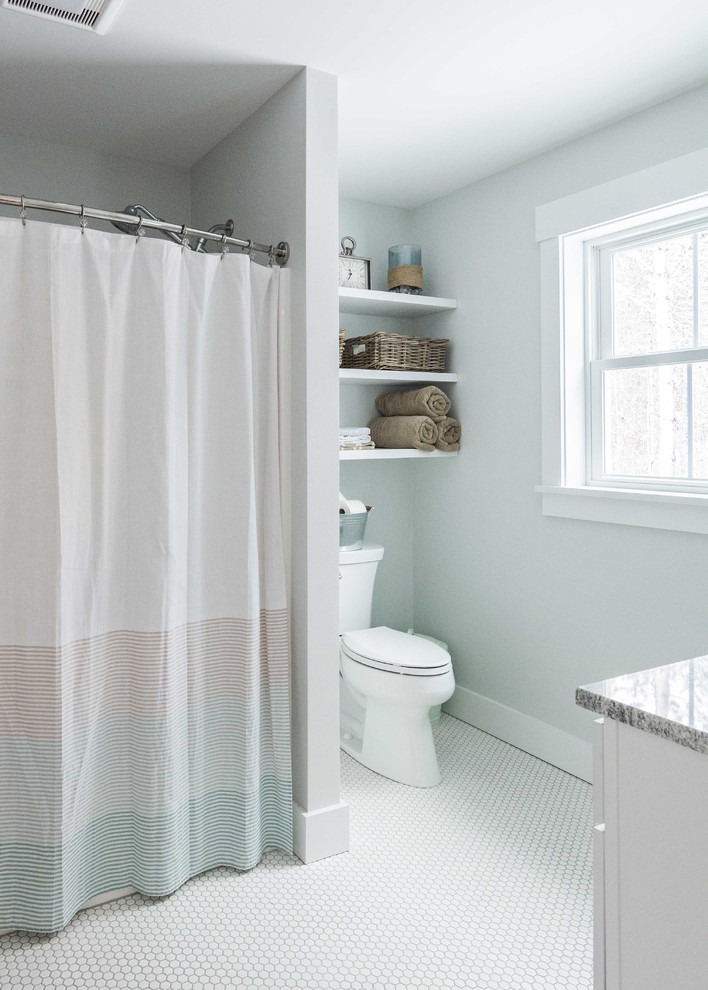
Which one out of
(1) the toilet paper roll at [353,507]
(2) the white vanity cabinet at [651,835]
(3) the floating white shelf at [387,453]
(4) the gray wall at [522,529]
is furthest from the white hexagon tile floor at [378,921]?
(3) the floating white shelf at [387,453]

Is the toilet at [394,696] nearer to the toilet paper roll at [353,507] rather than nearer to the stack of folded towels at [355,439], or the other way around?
the toilet paper roll at [353,507]

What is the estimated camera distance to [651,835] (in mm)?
1115

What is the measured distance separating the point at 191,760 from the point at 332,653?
1.70ft

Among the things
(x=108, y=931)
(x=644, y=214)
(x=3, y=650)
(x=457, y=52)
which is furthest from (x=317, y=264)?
(x=108, y=931)

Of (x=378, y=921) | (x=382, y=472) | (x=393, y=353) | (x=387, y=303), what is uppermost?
(x=387, y=303)

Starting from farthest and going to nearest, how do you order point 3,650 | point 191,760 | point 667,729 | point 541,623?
point 541,623, point 191,760, point 3,650, point 667,729

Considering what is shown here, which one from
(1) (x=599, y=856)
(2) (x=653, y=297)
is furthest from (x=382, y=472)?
(1) (x=599, y=856)

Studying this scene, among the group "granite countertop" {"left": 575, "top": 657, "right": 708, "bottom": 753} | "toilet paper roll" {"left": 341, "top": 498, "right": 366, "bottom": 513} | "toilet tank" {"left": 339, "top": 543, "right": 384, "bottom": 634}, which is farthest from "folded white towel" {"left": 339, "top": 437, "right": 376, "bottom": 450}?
"granite countertop" {"left": 575, "top": 657, "right": 708, "bottom": 753}

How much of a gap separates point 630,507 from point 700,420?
0.37m

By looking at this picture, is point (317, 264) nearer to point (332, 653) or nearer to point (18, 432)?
point (18, 432)

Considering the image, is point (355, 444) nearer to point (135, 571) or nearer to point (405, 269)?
point (405, 269)

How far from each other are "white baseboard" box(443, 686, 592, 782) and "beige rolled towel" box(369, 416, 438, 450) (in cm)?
113

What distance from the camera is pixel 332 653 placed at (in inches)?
92.8

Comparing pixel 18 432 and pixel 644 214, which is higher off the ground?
pixel 644 214
